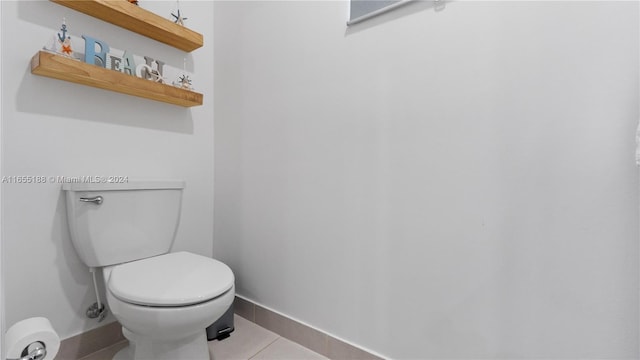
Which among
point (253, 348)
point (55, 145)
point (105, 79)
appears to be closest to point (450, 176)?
point (253, 348)

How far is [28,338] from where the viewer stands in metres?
0.66

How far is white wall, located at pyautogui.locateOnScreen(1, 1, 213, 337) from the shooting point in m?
1.05

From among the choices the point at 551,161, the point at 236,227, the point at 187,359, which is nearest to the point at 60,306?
the point at 187,359

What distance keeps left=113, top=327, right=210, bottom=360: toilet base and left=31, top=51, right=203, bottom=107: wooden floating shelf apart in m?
0.93

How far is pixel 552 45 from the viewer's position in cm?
81

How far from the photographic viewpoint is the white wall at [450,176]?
30.1 inches

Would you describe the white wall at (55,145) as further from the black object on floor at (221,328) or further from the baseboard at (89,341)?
the black object on floor at (221,328)

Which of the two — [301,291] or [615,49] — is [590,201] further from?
[301,291]

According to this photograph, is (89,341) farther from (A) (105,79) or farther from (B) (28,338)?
(A) (105,79)

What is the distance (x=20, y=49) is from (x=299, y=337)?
1.50 meters

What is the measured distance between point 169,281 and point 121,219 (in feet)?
1.26

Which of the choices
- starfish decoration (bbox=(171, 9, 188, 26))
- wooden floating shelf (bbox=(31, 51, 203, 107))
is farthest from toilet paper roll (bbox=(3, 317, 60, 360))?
starfish decoration (bbox=(171, 9, 188, 26))

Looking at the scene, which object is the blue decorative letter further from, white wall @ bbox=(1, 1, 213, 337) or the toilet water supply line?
the toilet water supply line

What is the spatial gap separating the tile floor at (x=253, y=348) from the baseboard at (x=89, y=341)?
2 cm
